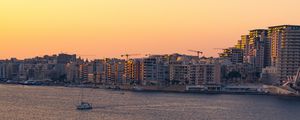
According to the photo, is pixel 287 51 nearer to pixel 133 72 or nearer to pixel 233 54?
pixel 133 72

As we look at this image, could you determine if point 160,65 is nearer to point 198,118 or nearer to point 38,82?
point 38,82

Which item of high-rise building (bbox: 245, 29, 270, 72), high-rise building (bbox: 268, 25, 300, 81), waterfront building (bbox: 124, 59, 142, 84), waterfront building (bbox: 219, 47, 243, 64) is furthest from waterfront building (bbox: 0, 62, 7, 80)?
high-rise building (bbox: 268, 25, 300, 81)

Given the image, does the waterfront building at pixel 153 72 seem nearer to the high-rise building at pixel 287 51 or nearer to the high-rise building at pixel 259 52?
the high-rise building at pixel 259 52

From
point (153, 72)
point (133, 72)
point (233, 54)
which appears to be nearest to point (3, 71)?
point (133, 72)

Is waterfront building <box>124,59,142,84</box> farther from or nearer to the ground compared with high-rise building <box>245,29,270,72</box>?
nearer to the ground

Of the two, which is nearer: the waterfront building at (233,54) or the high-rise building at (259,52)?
the high-rise building at (259,52)

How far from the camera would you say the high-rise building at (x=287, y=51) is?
47.8 meters

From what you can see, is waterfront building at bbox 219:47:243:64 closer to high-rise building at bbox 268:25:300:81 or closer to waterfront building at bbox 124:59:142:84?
waterfront building at bbox 124:59:142:84

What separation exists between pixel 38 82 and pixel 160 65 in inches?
560

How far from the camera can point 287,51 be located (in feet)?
158

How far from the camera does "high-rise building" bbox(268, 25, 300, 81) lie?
157ft

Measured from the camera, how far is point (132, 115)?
22.7 metres

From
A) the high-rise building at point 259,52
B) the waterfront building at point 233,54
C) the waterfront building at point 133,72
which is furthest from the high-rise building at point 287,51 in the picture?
the waterfront building at point 233,54

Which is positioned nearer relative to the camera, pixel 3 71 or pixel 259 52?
pixel 259 52
